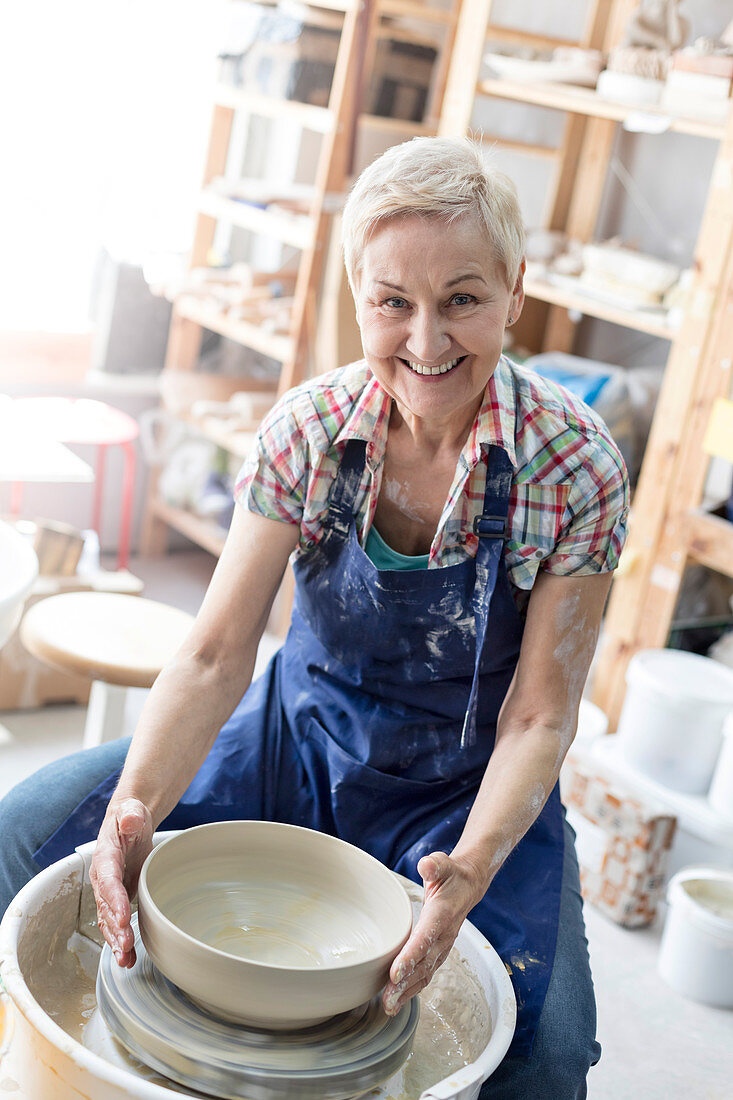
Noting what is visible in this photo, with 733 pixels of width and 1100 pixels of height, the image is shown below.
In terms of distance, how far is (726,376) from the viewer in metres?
2.64

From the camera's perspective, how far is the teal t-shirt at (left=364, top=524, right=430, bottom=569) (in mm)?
1403

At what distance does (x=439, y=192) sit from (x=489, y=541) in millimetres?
413

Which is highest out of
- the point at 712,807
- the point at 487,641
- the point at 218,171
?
the point at 218,171

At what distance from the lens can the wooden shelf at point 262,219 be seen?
3324mm

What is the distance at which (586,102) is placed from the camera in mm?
2896

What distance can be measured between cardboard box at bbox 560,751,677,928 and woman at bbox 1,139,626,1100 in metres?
1.06

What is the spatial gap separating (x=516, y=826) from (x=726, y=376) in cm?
173

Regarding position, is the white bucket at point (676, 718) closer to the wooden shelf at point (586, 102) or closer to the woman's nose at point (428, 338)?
the wooden shelf at point (586, 102)

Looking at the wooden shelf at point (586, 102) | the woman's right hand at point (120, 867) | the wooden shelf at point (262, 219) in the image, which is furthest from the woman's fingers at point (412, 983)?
the wooden shelf at point (262, 219)

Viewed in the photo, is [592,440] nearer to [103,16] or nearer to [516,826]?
[516,826]

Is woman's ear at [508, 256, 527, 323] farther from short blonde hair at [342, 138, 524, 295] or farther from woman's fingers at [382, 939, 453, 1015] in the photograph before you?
woman's fingers at [382, 939, 453, 1015]

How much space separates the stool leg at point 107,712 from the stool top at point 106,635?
4.9 inches

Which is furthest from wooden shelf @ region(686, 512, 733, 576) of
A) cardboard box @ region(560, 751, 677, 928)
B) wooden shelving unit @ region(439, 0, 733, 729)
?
cardboard box @ region(560, 751, 677, 928)

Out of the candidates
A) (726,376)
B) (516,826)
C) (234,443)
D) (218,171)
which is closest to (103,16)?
(218,171)
